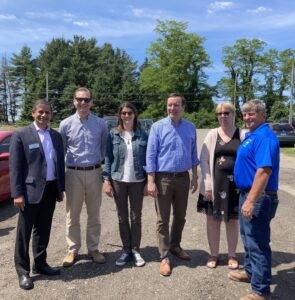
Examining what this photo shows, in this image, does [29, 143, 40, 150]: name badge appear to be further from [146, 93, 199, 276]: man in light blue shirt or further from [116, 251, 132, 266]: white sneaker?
[116, 251, 132, 266]: white sneaker

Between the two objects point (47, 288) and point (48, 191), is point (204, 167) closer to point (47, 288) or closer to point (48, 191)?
point (48, 191)

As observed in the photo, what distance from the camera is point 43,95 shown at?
6981 cm

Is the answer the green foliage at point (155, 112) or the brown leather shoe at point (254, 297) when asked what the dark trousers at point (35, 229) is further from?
the green foliage at point (155, 112)

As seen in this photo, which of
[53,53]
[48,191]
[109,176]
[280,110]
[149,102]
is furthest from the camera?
[53,53]

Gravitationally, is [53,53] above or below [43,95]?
above

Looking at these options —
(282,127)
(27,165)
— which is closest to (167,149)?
(27,165)

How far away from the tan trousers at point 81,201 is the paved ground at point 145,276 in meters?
0.28

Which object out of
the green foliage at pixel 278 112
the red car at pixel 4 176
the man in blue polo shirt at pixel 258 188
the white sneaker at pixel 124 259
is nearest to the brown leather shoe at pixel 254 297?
the man in blue polo shirt at pixel 258 188

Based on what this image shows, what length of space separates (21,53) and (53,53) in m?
6.96

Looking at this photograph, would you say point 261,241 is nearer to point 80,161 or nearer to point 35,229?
point 80,161

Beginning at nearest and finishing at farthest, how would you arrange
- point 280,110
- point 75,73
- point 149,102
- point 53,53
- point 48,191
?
1. point 48,191
2. point 280,110
3. point 149,102
4. point 75,73
5. point 53,53

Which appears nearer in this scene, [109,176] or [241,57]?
[109,176]

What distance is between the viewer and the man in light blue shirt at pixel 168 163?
454 centimetres

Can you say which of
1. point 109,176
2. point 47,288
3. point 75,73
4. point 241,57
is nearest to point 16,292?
point 47,288
